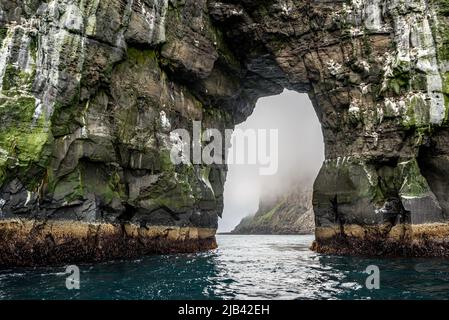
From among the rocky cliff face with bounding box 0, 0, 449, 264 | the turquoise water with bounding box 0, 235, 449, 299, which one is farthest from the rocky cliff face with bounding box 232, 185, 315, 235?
the turquoise water with bounding box 0, 235, 449, 299

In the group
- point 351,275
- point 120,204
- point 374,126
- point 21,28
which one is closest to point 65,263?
point 120,204

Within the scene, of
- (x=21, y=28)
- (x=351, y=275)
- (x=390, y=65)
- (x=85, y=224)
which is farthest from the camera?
(x=390, y=65)

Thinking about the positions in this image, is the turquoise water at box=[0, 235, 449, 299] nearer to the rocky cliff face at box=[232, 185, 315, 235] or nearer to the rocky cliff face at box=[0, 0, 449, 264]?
the rocky cliff face at box=[0, 0, 449, 264]

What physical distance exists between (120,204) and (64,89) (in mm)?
9583

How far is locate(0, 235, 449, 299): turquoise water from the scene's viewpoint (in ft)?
52.4

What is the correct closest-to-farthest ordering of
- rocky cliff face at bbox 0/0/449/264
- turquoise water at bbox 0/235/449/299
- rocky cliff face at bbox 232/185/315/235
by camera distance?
turquoise water at bbox 0/235/449/299 < rocky cliff face at bbox 0/0/449/264 < rocky cliff face at bbox 232/185/315/235

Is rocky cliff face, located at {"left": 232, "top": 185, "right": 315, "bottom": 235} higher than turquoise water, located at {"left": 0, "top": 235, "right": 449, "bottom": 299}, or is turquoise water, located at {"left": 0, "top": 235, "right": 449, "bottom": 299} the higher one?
turquoise water, located at {"left": 0, "top": 235, "right": 449, "bottom": 299}

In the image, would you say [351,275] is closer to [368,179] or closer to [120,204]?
[368,179]

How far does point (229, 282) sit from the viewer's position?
19.7 metres

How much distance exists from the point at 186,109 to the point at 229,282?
877 inches

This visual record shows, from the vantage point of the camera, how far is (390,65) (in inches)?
1309

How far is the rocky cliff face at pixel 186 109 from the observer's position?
24312mm

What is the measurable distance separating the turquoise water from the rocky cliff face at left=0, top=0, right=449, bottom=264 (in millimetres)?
4511

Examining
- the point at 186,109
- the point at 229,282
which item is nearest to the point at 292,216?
the point at 186,109
